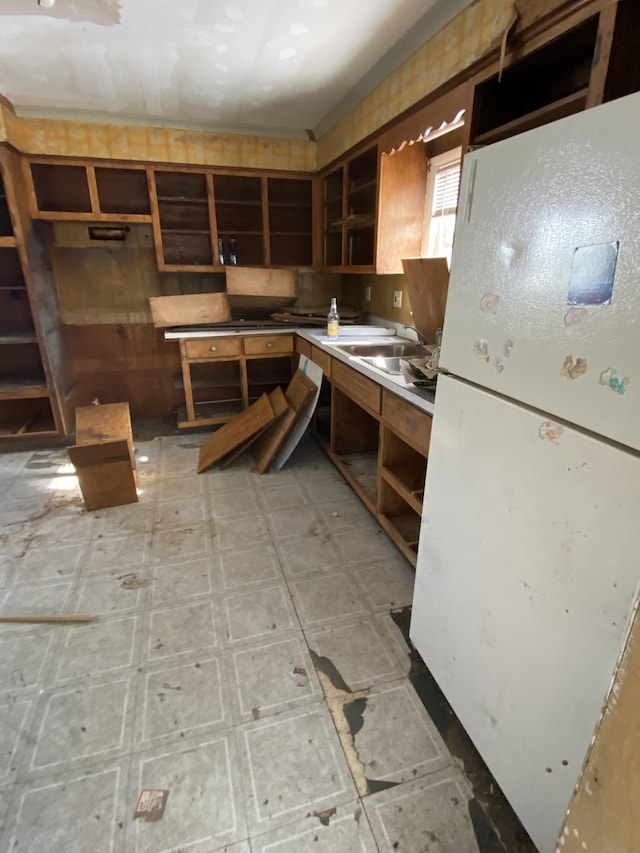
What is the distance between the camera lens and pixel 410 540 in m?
2.14

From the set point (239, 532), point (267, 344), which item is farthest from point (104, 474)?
point (267, 344)

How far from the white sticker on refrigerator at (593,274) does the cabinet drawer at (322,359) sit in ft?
6.65

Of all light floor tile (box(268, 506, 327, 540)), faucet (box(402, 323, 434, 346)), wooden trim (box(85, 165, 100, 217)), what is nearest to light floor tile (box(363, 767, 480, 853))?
light floor tile (box(268, 506, 327, 540))

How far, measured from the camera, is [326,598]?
1877mm

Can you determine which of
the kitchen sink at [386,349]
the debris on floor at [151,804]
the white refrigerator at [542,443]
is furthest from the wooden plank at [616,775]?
the kitchen sink at [386,349]

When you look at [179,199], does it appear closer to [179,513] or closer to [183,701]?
[179,513]

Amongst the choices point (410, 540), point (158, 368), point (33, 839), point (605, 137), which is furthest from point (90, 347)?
point (605, 137)

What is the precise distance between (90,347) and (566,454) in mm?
3896

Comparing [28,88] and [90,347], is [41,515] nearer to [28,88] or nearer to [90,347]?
[90,347]

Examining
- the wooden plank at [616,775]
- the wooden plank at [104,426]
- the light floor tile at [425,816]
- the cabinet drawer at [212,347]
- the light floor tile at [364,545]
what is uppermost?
the cabinet drawer at [212,347]

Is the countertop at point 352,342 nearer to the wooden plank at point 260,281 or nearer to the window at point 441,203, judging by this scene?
the wooden plank at point 260,281

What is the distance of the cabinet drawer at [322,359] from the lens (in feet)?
9.27

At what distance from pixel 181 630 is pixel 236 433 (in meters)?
1.57

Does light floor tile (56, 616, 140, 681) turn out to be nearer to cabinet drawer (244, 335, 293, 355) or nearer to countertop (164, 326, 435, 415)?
countertop (164, 326, 435, 415)
